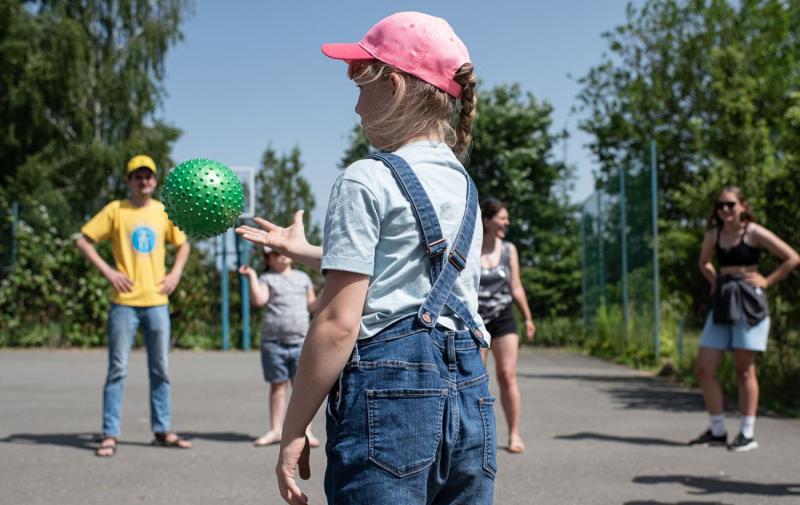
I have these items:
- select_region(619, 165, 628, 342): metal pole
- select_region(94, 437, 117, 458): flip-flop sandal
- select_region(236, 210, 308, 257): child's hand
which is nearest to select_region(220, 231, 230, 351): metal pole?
select_region(619, 165, 628, 342): metal pole

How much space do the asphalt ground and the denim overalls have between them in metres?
3.15

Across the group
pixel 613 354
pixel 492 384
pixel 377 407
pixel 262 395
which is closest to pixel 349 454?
pixel 377 407

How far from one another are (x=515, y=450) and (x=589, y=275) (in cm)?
1455

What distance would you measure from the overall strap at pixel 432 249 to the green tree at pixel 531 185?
67.6 ft

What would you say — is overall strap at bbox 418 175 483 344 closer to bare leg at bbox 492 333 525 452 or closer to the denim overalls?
the denim overalls

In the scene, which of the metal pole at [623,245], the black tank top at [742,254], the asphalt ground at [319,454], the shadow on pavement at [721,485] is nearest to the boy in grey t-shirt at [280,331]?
the asphalt ground at [319,454]

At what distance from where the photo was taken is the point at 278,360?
23.9ft

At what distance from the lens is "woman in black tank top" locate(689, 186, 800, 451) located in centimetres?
695

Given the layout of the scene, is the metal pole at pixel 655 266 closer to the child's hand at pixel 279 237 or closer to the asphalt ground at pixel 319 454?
the asphalt ground at pixel 319 454

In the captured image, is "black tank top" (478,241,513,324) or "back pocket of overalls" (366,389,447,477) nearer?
"back pocket of overalls" (366,389,447,477)

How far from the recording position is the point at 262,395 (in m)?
10.6

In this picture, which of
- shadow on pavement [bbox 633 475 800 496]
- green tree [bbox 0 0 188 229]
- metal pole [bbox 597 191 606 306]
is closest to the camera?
shadow on pavement [bbox 633 475 800 496]

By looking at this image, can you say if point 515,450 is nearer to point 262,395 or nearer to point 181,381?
point 262,395

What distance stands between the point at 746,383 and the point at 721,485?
150 cm
